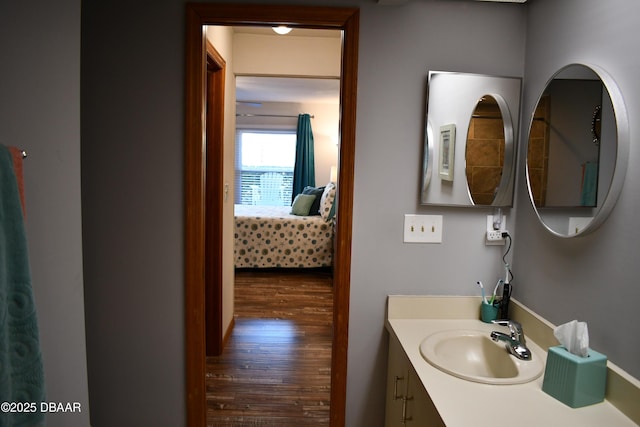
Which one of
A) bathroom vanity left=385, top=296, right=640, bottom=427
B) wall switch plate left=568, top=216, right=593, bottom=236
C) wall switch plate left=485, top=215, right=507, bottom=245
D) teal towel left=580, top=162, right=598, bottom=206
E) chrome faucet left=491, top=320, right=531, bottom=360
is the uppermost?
teal towel left=580, top=162, right=598, bottom=206

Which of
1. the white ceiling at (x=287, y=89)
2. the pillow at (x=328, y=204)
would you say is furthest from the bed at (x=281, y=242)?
the white ceiling at (x=287, y=89)

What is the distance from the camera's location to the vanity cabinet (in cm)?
136

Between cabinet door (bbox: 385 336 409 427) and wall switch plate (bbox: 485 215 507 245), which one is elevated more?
wall switch plate (bbox: 485 215 507 245)

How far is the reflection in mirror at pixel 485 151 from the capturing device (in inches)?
74.0

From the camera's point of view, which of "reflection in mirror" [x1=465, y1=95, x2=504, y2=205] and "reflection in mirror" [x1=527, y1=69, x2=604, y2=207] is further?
"reflection in mirror" [x1=465, y1=95, x2=504, y2=205]

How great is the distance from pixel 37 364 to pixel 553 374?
1.33 meters

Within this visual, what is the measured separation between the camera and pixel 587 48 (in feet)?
4.76

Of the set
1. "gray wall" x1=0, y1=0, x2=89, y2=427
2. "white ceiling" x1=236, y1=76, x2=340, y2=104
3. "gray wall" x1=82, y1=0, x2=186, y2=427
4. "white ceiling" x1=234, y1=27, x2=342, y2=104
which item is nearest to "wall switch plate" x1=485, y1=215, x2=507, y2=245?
"gray wall" x1=82, y1=0, x2=186, y2=427

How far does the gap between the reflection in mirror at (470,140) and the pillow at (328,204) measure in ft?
13.0

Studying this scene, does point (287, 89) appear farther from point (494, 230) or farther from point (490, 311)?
point (490, 311)

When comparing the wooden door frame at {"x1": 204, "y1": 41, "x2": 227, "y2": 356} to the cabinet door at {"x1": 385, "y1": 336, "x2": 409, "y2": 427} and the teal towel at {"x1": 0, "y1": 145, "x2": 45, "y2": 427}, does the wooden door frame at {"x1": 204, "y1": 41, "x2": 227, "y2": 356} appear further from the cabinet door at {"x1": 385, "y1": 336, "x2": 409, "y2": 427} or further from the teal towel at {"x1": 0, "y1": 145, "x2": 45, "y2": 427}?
the teal towel at {"x1": 0, "y1": 145, "x2": 45, "y2": 427}

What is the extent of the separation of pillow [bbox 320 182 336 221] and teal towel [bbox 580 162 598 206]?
449cm

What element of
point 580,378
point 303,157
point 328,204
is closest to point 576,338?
point 580,378

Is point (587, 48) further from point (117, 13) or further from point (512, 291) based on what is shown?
point (117, 13)
